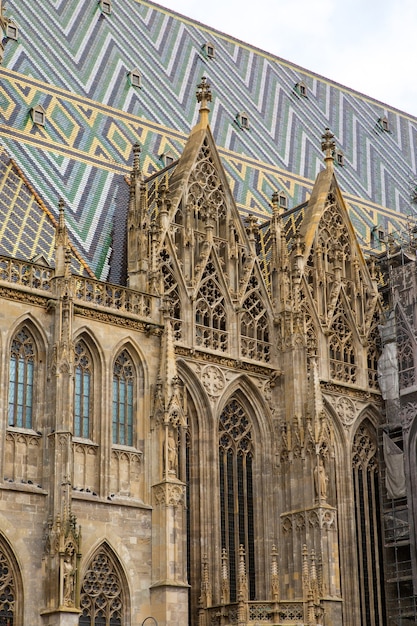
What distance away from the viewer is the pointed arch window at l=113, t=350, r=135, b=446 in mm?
28953

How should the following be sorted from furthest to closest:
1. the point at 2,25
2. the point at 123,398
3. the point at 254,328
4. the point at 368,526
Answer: the point at 2,25
the point at 368,526
the point at 254,328
the point at 123,398

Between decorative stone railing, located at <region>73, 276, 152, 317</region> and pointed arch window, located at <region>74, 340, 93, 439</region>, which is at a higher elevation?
decorative stone railing, located at <region>73, 276, 152, 317</region>

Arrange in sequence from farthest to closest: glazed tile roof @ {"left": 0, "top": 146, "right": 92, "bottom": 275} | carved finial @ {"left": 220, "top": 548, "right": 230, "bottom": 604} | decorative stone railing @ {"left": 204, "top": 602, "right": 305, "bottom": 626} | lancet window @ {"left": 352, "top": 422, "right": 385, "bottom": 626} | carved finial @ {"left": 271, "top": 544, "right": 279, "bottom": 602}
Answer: lancet window @ {"left": 352, "top": 422, "right": 385, "bottom": 626} → glazed tile roof @ {"left": 0, "top": 146, "right": 92, "bottom": 275} → carved finial @ {"left": 220, "top": 548, "right": 230, "bottom": 604} → carved finial @ {"left": 271, "top": 544, "right": 279, "bottom": 602} → decorative stone railing @ {"left": 204, "top": 602, "right": 305, "bottom": 626}

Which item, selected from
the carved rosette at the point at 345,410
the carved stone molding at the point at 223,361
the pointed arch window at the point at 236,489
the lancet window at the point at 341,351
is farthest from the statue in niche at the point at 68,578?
the lancet window at the point at 341,351

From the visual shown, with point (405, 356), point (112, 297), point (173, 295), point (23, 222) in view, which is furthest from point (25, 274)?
point (405, 356)

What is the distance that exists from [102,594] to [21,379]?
204 inches

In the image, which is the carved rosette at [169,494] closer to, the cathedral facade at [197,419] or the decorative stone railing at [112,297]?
the cathedral facade at [197,419]

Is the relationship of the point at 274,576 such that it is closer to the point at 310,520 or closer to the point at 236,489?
the point at 310,520

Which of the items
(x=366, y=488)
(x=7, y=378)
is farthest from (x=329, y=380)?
(x=7, y=378)

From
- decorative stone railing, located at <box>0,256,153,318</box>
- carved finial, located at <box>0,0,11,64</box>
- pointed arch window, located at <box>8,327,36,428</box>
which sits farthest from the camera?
carved finial, located at <box>0,0,11,64</box>

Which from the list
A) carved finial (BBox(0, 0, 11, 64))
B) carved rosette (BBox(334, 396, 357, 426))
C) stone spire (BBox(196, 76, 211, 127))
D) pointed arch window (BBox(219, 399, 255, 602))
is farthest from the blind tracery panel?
carved finial (BBox(0, 0, 11, 64))

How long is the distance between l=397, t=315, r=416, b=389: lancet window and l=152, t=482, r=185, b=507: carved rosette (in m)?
9.71

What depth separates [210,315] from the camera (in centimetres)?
3241

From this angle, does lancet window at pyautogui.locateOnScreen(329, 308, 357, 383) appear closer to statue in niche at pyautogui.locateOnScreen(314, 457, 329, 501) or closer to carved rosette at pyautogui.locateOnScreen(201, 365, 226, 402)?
statue in niche at pyautogui.locateOnScreen(314, 457, 329, 501)
